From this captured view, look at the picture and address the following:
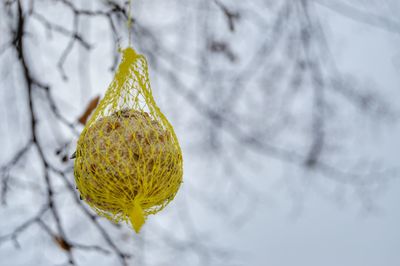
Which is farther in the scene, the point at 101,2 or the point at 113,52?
the point at 101,2

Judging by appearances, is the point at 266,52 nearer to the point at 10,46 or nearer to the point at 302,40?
the point at 302,40

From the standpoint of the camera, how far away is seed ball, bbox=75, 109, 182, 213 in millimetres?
1186

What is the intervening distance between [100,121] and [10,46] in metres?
0.88

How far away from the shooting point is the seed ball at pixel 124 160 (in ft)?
3.89

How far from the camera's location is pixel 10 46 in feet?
6.32

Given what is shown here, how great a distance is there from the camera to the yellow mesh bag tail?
119cm

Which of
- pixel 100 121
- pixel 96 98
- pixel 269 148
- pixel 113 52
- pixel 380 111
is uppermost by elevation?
pixel 380 111

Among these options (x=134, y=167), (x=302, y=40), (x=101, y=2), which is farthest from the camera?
(x=302, y=40)

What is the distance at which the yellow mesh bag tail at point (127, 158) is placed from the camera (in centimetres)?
119

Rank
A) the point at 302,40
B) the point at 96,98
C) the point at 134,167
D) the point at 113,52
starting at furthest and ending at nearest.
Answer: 1. the point at 302,40
2. the point at 113,52
3. the point at 96,98
4. the point at 134,167

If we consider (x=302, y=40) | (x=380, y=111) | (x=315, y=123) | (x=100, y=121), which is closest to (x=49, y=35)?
(x=100, y=121)

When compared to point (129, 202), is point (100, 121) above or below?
above

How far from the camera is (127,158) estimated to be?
120 centimetres

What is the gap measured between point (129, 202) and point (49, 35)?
1126 millimetres
